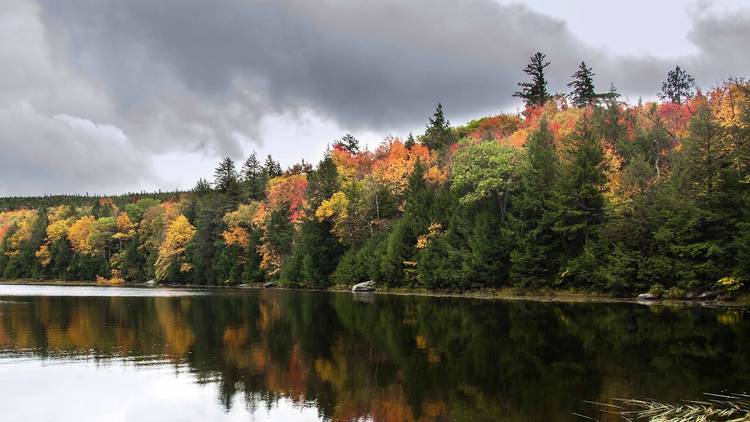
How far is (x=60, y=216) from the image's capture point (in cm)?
15975

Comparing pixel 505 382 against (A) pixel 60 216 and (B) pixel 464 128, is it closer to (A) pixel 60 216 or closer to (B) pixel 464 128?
(B) pixel 464 128

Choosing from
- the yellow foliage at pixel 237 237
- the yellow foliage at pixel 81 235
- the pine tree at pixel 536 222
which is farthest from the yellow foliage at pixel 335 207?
the yellow foliage at pixel 81 235

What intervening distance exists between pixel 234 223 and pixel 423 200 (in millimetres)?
52424

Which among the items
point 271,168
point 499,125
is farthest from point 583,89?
point 271,168

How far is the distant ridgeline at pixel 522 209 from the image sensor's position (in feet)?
149

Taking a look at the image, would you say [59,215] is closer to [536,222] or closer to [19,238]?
[19,238]

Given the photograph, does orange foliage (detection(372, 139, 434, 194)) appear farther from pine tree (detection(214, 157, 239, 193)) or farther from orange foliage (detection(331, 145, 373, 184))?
pine tree (detection(214, 157, 239, 193))

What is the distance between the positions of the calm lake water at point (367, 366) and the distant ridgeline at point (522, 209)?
35.0ft

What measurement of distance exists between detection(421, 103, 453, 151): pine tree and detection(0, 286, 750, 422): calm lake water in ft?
184

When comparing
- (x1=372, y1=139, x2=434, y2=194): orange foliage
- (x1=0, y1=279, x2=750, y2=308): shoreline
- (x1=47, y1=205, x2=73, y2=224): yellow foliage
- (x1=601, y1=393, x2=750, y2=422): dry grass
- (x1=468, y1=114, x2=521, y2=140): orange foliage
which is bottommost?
(x1=0, y1=279, x2=750, y2=308): shoreline

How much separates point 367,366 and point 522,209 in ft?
131

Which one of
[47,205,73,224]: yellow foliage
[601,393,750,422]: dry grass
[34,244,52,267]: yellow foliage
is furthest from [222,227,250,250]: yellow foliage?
[601,393,750,422]: dry grass

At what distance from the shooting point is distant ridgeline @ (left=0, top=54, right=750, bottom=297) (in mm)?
45344

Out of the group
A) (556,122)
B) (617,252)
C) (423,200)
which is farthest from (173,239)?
(617,252)
